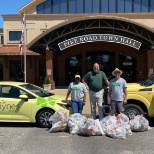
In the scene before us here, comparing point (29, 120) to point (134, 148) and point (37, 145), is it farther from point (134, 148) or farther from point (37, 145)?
point (134, 148)

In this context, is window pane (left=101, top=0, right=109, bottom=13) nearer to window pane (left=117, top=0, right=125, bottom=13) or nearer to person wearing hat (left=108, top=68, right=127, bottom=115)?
window pane (left=117, top=0, right=125, bottom=13)

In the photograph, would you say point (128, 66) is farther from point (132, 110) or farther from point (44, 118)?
point (44, 118)

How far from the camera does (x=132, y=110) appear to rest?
31.1 ft

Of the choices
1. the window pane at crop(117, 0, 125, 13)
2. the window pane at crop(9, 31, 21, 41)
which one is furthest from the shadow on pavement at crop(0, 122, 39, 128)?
the window pane at crop(117, 0, 125, 13)

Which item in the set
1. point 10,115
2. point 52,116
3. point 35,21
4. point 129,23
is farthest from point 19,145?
point 35,21

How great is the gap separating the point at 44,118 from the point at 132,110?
2.76m

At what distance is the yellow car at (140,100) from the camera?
9.36m

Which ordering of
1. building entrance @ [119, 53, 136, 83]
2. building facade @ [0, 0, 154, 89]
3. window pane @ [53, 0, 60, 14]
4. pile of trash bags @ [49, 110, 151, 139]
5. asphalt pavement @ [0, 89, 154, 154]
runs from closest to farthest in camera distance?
asphalt pavement @ [0, 89, 154, 154] < pile of trash bags @ [49, 110, 151, 139] < building facade @ [0, 0, 154, 89] < building entrance @ [119, 53, 136, 83] < window pane @ [53, 0, 60, 14]

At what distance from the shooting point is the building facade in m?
23.1

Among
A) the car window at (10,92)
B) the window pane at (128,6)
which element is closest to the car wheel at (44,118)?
the car window at (10,92)

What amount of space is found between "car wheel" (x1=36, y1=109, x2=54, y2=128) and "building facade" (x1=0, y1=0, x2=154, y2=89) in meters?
13.3

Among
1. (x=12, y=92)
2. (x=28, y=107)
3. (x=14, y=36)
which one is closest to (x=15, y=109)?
(x=28, y=107)

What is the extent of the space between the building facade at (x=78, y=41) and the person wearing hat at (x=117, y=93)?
44.0 feet

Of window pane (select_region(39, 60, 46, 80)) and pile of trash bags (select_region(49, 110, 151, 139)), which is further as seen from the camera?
window pane (select_region(39, 60, 46, 80))
